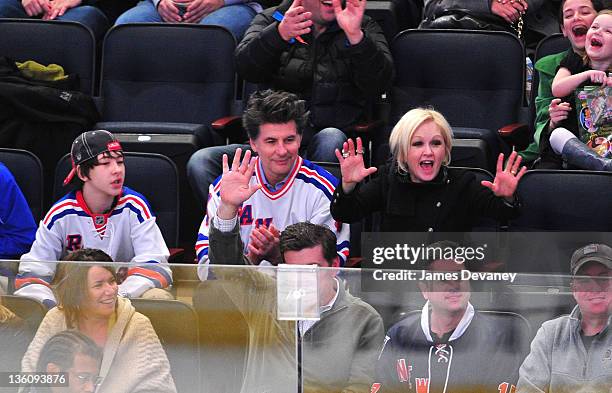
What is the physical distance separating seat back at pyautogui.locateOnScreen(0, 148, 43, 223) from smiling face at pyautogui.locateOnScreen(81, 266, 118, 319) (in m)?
1.85

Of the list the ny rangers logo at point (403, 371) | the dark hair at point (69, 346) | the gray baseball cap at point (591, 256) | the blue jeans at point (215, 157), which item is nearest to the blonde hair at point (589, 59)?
the blue jeans at point (215, 157)

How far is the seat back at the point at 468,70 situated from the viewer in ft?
20.1

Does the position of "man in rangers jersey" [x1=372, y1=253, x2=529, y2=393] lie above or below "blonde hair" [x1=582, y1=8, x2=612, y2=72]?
below

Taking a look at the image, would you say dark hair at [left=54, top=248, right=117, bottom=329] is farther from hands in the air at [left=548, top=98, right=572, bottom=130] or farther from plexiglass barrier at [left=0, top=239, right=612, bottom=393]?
hands in the air at [left=548, top=98, right=572, bottom=130]

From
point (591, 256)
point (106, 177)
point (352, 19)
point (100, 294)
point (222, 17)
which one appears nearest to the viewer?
point (100, 294)

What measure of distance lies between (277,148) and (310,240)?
2.30 ft

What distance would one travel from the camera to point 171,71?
638 centimetres

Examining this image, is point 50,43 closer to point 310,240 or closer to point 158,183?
point 158,183

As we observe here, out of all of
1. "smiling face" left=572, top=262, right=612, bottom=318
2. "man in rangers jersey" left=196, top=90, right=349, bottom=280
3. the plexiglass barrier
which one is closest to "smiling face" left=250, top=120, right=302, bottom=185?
"man in rangers jersey" left=196, top=90, right=349, bottom=280

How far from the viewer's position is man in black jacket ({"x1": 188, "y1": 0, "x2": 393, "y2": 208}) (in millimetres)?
5668

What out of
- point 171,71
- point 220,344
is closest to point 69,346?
point 220,344

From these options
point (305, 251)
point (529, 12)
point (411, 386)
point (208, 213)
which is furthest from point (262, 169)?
point (529, 12)

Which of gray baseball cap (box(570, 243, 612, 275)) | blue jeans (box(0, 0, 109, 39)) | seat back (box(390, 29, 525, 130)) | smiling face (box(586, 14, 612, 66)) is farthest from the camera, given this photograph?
blue jeans (box(0, 0, 109, 39))

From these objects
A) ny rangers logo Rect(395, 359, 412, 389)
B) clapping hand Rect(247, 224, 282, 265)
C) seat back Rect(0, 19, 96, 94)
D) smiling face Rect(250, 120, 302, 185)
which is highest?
seat back Rect(0, 19, 96, 94)
